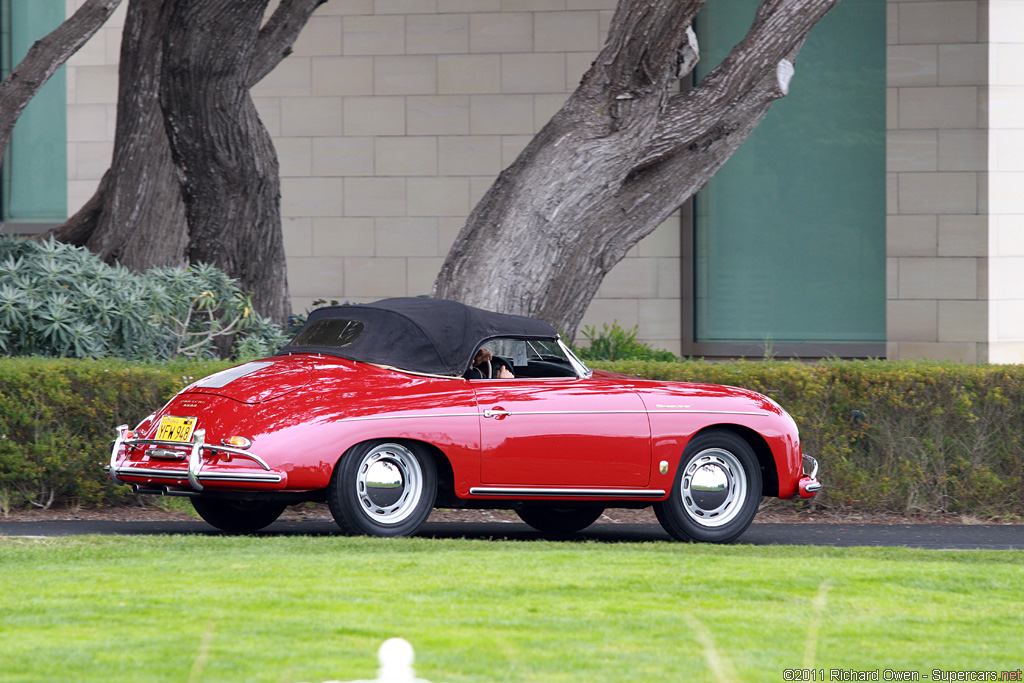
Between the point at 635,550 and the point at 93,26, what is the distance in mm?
7944

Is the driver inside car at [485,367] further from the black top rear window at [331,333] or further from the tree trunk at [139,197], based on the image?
the tree trunk at [139,197]

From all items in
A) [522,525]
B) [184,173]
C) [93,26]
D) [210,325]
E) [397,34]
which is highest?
[397,34]

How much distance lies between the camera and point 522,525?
9.58 meters

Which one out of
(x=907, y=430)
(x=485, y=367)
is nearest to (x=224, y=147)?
(x=485, y=367)

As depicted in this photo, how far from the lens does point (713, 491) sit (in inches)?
324

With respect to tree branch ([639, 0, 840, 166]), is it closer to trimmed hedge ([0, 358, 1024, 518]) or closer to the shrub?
trimmed hedge ([0, 358, 1024, 518])

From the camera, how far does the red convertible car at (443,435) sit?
7.34m

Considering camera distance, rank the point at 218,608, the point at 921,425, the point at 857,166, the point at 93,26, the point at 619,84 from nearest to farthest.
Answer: the point at 218,608 < the point at 921,425 < the point at 619,84 < the point at 93,26 < the point at 857,166

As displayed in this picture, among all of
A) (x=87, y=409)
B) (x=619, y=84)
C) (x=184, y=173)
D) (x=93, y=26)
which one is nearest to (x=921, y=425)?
(x=619, y=84)

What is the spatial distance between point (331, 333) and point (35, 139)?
38.4ft

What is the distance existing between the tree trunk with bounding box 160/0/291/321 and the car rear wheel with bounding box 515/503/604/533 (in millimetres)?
5491

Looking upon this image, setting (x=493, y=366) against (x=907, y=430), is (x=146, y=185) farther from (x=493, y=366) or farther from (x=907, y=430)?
(x=907, y=430)

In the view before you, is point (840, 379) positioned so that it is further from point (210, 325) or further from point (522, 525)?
point (210, 325)

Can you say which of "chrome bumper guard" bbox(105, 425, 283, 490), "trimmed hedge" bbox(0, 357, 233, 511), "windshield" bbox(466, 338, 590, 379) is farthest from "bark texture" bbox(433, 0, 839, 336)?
"chrome bumper guard" bbox(105, 425, 283, 490)
